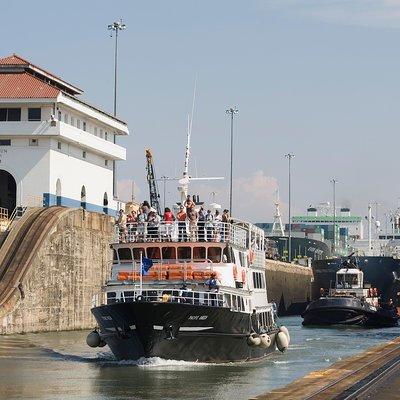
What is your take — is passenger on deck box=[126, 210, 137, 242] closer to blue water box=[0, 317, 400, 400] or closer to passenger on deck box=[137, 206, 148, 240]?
passenger on deck box=[137, 206, 148, 240]

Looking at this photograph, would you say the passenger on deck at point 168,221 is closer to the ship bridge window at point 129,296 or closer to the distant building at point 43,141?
the ship bridge window at point 129,296

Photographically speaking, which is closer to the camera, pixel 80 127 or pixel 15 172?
pixel 15 172

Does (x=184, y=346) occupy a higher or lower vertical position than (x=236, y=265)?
lower

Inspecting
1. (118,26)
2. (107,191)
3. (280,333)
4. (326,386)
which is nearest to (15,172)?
(107,191)

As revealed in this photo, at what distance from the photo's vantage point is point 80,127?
8219cm

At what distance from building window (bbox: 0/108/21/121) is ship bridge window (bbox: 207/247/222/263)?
35.1m

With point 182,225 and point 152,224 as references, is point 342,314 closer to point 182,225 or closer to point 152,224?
point 182,225

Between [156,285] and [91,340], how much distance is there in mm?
3858

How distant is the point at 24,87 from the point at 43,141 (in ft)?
14.3

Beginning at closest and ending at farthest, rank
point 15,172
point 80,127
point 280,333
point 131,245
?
point 131,245 → point 280,333 → point 15,172 → point 80,127

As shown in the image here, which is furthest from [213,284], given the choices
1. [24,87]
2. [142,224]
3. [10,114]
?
[24,87]

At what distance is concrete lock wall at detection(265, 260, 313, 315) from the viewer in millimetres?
114188

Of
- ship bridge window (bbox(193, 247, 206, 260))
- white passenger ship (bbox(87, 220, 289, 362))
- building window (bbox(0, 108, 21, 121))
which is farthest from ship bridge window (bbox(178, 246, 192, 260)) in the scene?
building window (bbox(0, 108, 21, 121))

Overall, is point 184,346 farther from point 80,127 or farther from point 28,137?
point 80,127
